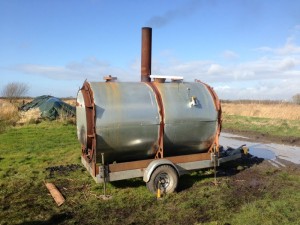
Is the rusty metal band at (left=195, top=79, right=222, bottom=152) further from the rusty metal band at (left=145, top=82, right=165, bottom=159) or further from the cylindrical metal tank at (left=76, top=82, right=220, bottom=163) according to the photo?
the rusty metal band at (left=145, top=82, right=165, bottom=159)

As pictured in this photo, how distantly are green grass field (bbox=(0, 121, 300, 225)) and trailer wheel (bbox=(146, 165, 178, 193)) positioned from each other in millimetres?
264

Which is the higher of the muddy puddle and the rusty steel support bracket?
the rusty steel support bracket

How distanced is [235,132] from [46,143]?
1165 centimetres

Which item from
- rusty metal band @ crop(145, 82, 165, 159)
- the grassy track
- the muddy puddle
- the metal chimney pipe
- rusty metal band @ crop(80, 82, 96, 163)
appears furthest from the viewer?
the grassy track

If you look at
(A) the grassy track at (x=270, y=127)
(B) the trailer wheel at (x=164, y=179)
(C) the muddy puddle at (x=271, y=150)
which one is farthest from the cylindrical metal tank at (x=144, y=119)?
(A) the grassy track at (x=270, y=127)

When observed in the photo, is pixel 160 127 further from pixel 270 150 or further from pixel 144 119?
pixel 270 150

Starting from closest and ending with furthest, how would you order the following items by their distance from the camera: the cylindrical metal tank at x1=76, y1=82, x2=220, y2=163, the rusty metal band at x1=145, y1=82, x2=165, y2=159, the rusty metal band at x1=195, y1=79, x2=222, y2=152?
the cylindrical metal tank at x1=76, y1=82, x2=220, y2=163 < the rusty metal band at x1=145, y1=82, x2=165, y2=159 < the rusty metal band at x1=195, y1=79, x2=222, y2=152

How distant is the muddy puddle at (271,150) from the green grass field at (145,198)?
147cm

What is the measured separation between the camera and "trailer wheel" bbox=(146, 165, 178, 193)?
7.70 metres

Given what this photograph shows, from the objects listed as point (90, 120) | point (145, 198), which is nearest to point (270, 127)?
point (145, 198)

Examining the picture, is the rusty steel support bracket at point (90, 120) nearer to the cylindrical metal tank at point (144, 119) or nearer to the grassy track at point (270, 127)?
the cylindrical metal tank at point (144, 119)

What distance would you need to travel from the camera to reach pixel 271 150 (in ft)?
46.6

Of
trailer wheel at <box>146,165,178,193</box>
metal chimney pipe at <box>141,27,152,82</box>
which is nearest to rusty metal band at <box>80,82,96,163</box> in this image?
trailer wheel at <box>146,165,178,193</box>

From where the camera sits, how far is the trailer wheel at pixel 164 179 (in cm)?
770
